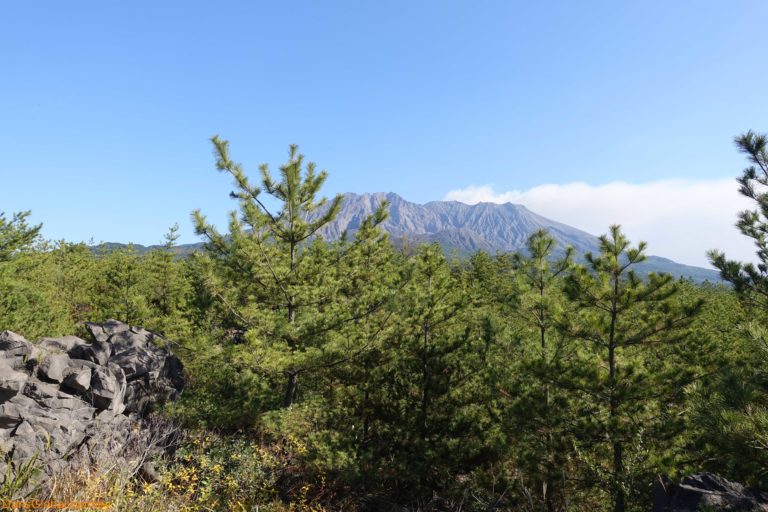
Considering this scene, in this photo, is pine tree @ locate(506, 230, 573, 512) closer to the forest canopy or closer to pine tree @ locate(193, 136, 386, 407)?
the forest canopy

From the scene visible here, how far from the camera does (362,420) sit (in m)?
11.7

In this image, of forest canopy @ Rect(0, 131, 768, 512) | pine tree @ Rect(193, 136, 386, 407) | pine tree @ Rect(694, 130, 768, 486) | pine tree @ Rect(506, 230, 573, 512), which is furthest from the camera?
pine tree @ Rect(193, 136, 386, 407)

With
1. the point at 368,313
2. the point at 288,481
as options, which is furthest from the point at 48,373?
the point at 368,313

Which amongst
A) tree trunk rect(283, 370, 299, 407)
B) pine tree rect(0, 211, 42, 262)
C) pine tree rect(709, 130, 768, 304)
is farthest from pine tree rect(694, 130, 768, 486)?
pine tree rect(0, 211, 42, 262)

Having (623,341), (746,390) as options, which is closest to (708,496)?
(746,390)

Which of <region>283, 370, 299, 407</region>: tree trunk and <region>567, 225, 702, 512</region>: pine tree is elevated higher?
<region>567, 225, 702, 512</region>: pine tree

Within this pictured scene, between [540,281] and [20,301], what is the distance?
1728 cm

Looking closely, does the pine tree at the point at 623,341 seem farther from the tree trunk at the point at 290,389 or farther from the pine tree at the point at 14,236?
the pine tree at the point at 14,236

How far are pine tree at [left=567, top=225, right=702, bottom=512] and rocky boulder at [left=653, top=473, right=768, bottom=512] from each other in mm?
919

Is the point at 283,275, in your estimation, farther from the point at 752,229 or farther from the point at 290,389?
the point at 752,229

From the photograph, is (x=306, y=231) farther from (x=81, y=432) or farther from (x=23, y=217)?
(x=23, y=217)

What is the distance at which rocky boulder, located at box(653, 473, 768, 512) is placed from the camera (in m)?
5.79

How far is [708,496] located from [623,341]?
317 centimetres

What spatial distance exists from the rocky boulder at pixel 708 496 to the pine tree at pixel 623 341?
919mm
